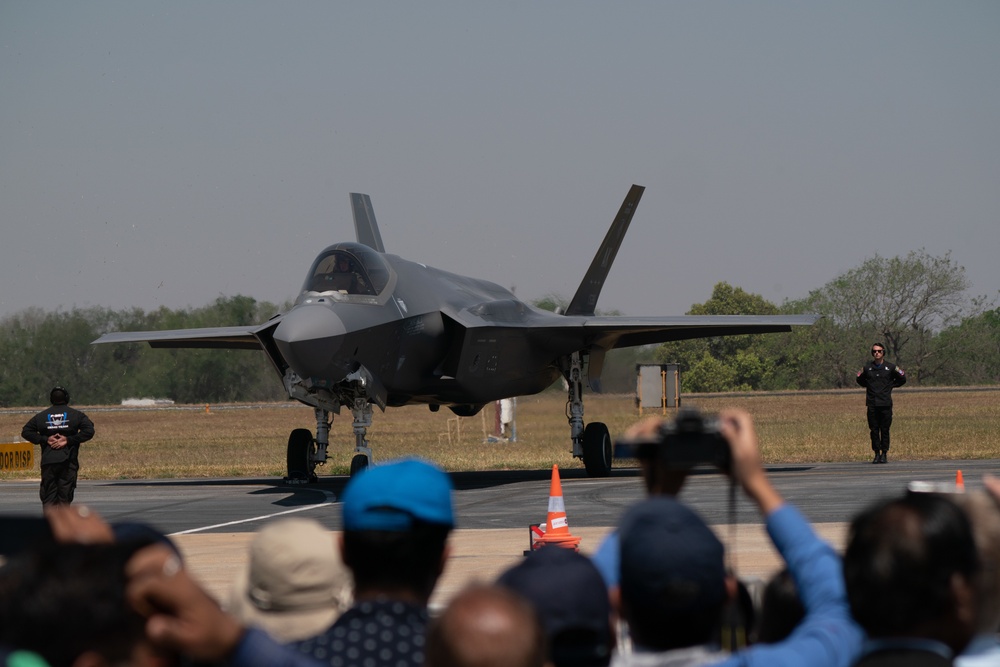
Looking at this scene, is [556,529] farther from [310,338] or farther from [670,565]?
[670,565]

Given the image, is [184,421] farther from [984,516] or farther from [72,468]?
[984,516]

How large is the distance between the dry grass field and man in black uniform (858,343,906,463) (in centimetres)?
148

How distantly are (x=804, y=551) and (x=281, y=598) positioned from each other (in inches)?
57.6

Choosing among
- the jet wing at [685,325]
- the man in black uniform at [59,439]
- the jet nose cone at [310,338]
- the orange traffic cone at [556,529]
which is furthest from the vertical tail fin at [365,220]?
the orange traffic cone at [556,529]

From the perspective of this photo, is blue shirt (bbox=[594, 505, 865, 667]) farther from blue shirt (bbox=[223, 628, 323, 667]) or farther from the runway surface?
the runway surface

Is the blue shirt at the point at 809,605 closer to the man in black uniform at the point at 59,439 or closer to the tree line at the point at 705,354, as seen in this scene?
the man in black uniform at the point at 59,439

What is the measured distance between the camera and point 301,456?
65.9 ft

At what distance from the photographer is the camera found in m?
3.17

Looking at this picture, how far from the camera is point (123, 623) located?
236 cm

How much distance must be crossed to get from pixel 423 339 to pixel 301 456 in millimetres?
3362

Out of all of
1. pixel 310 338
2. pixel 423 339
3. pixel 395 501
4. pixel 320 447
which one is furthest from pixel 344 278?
pixel 395 501

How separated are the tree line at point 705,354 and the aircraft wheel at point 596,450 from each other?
2014 inches

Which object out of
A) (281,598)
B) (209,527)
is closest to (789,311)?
(209,527)

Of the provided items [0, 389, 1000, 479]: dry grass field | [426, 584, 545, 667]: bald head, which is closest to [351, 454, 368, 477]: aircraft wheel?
[0, 389, 1000, 479]: dry grass field
